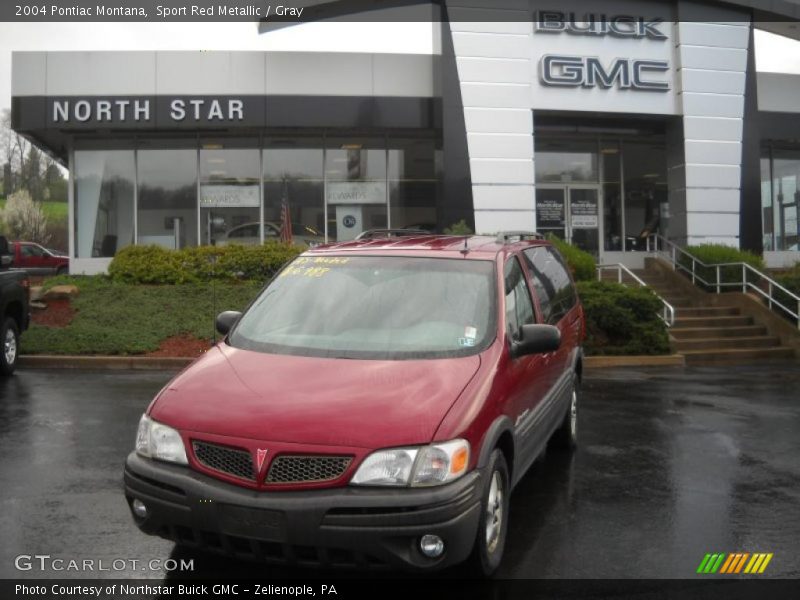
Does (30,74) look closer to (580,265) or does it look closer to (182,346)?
(182,346)

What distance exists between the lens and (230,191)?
1978 cm

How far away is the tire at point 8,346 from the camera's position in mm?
10297

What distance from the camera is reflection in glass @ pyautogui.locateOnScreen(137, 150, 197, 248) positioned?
1958 centimetres

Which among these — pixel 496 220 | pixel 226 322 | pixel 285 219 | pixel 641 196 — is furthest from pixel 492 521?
pixel 641 196

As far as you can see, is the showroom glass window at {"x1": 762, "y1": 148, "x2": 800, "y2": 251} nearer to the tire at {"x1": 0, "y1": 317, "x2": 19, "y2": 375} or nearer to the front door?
the front door

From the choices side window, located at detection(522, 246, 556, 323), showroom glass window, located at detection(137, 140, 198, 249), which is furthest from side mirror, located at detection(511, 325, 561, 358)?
showroom glass window, located at detection(137, 140, 198, 249)

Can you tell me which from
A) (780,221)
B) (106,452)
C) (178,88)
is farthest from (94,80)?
(780,221)

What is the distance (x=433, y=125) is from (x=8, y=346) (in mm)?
11097

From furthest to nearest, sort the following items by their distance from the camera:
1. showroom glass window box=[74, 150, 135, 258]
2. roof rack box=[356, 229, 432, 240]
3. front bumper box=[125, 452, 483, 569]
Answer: showroom glass window box=[74, 150, 135, 258] → roof rack box=[356, 229, 432, 240] → front bumper box=[125, 452, 483, 569]

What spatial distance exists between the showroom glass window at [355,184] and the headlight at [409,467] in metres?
16.9

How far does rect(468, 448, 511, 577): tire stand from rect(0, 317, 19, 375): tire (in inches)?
336

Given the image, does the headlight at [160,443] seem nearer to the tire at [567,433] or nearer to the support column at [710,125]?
the tire at [567,433]

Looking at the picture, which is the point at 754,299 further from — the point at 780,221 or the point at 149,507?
the point at 149,507

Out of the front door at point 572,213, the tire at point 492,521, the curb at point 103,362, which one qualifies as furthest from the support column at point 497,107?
the tire at point 492,521
